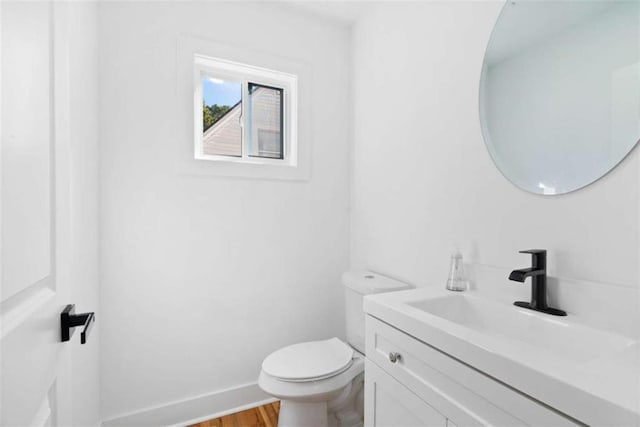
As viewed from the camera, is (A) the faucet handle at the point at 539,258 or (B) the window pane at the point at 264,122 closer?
(A) the faucet handle at the point at 539,258

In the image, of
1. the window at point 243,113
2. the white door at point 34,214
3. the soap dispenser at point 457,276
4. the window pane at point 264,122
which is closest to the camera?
the white door at point 34,214

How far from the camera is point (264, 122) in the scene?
6.51 feet

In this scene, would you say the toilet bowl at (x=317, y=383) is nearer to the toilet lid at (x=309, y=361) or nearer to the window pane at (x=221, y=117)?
the toilet lid at (x=309, y=361)

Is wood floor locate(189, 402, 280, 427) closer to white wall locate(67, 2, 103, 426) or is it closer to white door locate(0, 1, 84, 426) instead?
white wall locate(67, 2, 103, 426)

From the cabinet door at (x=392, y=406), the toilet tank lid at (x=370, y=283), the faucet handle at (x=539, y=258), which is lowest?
the cabinet door at (x=392, y=406)

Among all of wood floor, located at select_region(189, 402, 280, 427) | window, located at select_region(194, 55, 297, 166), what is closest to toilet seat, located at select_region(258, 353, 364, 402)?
wood floor, located at select_region(189, 402, 280, 427)

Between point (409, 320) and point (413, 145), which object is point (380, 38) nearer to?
point (413, 145)

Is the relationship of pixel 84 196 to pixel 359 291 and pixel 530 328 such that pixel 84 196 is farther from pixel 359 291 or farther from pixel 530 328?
pixel 530 328

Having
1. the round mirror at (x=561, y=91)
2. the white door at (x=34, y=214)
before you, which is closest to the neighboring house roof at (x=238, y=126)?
the white door at (x=34, y=214)

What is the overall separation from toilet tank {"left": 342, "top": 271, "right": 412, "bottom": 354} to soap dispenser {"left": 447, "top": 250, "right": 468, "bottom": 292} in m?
0.34

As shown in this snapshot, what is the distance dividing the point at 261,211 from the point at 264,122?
0.60 m

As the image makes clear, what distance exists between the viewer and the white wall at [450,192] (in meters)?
0.86

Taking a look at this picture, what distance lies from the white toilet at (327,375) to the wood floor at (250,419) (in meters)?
0.29

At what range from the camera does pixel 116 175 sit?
1.51 meters
